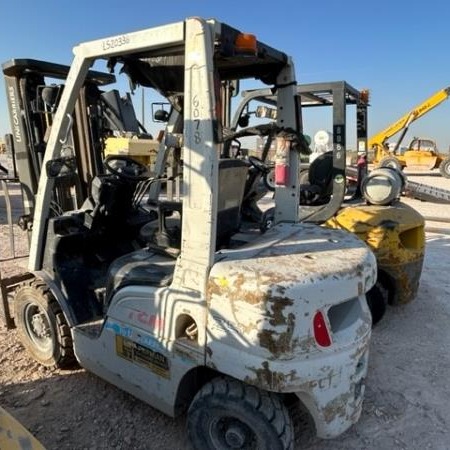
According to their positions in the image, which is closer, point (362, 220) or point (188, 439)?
point (188, 439)

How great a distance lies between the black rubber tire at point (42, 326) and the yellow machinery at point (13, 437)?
46.7 inches

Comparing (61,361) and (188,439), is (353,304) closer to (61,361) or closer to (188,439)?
(188,439)

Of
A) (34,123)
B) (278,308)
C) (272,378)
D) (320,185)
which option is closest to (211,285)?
(278,308)

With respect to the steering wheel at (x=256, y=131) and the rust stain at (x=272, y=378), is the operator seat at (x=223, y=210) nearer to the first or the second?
the steering wheel at (x=256, y=131)

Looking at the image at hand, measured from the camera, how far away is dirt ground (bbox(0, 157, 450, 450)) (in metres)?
2.56

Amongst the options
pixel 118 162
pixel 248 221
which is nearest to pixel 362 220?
pixel 248 221

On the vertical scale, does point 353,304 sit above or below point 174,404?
above

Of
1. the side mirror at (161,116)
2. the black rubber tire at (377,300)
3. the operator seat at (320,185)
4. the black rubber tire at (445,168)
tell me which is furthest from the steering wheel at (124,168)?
the black rubber tire at (445,168)

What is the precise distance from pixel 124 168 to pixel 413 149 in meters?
22.6

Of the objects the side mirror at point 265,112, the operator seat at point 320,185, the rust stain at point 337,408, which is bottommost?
the rust stain at point 337,408

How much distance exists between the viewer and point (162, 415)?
9.06 feet

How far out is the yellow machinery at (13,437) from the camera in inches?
70.9

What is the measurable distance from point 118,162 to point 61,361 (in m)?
1.67

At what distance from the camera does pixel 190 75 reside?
2025 mm
